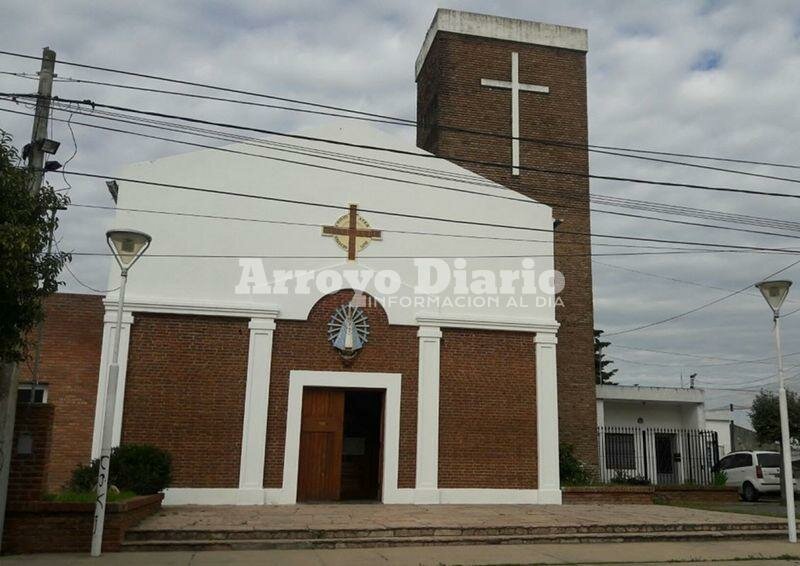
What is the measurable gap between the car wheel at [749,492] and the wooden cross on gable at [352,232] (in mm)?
13912

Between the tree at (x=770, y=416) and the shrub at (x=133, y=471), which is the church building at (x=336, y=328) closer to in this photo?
the shrub at (x=133, y=471)

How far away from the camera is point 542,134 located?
67.2 ft

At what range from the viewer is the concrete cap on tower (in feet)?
68.0

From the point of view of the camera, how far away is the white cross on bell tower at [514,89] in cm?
2016

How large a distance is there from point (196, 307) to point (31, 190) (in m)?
5.52

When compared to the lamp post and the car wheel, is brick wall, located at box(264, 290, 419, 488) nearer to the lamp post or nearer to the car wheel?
the lamp post

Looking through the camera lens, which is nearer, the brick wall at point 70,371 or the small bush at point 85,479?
the small bush at point 85,479

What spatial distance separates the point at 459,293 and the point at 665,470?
13696 millimetres

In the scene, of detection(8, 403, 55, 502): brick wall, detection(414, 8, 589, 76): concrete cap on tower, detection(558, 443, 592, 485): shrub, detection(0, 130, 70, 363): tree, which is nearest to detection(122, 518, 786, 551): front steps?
detection(8, 403, 55, 502): brick wall

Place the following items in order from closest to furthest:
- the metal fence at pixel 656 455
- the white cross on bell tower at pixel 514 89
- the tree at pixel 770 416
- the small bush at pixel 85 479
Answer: the small bush at pixel 85 479 → the white cross on bell tower at pixel 514 89 → the metal fence at pixel 656 455 → the tree at pixel 770 416

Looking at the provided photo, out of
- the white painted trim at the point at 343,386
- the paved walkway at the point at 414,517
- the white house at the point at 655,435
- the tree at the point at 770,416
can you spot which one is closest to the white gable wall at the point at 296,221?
the white painted trim at the point at 343,386

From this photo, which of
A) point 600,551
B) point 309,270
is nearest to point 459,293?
point 309,270

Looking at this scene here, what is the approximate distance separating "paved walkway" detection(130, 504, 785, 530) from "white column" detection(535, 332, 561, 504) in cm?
68

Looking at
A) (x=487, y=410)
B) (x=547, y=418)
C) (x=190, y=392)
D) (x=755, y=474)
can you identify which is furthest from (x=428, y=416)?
(x=755, y=474)
